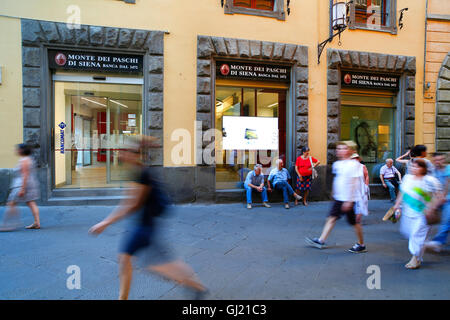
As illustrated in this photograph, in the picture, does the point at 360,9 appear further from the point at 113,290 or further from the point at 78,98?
the point at 113,290

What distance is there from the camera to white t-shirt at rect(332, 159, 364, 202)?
4.30m

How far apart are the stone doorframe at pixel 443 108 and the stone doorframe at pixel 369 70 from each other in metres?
0.94

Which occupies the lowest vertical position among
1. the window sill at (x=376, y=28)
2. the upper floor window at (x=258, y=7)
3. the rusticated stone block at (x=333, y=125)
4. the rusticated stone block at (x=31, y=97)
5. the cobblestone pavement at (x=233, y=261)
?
the cobblestone pavement at (x=233, y=261)

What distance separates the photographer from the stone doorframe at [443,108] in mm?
10008

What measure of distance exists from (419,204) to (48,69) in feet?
27.7

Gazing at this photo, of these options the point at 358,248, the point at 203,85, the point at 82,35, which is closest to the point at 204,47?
the point at 203,85

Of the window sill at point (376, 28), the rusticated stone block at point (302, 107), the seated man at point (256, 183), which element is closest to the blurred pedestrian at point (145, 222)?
the seated man at point (256, 183)

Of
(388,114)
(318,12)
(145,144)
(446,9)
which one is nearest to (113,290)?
(145,144)

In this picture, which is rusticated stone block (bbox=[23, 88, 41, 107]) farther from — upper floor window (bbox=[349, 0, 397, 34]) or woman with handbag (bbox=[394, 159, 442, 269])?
upper floor window (bbox=[349, 0, 397, 34])

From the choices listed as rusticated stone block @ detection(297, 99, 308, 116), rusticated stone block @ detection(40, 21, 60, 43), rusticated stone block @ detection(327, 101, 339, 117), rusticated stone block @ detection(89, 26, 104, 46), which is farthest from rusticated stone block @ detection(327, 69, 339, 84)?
rusticated stone block @ detection(40, 21, 60, 43)

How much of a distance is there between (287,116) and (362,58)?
302 centimetres

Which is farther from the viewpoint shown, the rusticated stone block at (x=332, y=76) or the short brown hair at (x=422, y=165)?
the rusticated stone block at (x=332, y=76)

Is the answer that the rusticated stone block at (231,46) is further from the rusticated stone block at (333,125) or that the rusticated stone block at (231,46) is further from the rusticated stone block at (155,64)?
the rusticated stone block at (333,125)

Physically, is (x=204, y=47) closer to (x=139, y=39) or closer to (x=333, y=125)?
(x=139, y=39)
